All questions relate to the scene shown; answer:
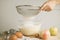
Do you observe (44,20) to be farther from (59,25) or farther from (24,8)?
(24,8)

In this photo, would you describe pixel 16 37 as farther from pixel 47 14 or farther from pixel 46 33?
pixel 47 14

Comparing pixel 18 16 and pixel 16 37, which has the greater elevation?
pixel 18 16

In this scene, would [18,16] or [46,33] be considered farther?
[18,16]

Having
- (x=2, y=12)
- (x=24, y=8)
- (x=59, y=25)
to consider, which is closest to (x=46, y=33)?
(x=24, y=8)

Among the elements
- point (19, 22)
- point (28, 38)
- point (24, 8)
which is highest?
point (24, 8)

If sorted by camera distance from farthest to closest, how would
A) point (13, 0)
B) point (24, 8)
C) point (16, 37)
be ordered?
point (13, 0) < point (24, 8) < point (16, 37)

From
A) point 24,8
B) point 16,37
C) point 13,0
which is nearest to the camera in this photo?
point 16,37
